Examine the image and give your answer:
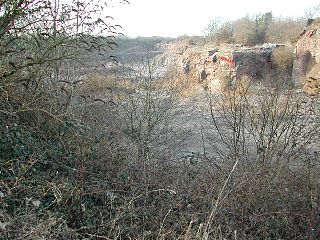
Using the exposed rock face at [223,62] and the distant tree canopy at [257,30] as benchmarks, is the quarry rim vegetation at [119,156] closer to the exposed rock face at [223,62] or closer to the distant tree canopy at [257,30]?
the exposed rock face at [223,62]

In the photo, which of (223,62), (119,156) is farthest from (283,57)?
(119,156)

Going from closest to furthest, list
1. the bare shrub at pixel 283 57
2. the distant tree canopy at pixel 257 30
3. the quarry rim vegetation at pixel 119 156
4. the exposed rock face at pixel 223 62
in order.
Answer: the quarry rim vegetation at pixel 119 156
the exposed rock face at pixel 223 62
the bare shrub at pixel 283 57
the distant tree canopy at pixel 257 30

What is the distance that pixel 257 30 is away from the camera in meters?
28.8

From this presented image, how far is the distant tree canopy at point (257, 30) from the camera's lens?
90.7 ft

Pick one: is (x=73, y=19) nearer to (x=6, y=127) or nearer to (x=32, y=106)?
(x=32, y=106)

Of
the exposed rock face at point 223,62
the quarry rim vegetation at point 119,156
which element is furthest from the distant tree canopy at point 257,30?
the quarry rim vegetation at point 119,156

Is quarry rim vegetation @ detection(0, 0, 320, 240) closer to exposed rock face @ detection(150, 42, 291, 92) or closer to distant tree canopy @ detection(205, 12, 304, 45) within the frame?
exposed rock face @ detection(150, 42, 291, 92)

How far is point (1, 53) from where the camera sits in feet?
18.0

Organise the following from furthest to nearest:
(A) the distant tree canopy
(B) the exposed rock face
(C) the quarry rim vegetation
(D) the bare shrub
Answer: (A) the distant tree canopy → (D) the bare shrub → (B) the exposed rock face → (C) the quarry rim vegetation

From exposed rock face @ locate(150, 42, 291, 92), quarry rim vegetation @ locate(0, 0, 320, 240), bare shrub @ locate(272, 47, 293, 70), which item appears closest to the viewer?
quarry rim vegetation @ locate(0, 0, 320, 240)

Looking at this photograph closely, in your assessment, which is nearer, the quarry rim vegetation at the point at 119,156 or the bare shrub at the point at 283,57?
the quarry rim vegetation at the point at 119,156

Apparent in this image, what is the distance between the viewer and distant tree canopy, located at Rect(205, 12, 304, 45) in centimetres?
2766

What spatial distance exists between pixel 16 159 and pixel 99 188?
53.2 inches

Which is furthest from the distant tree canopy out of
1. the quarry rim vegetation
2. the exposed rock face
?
the quarry rim vegetation
